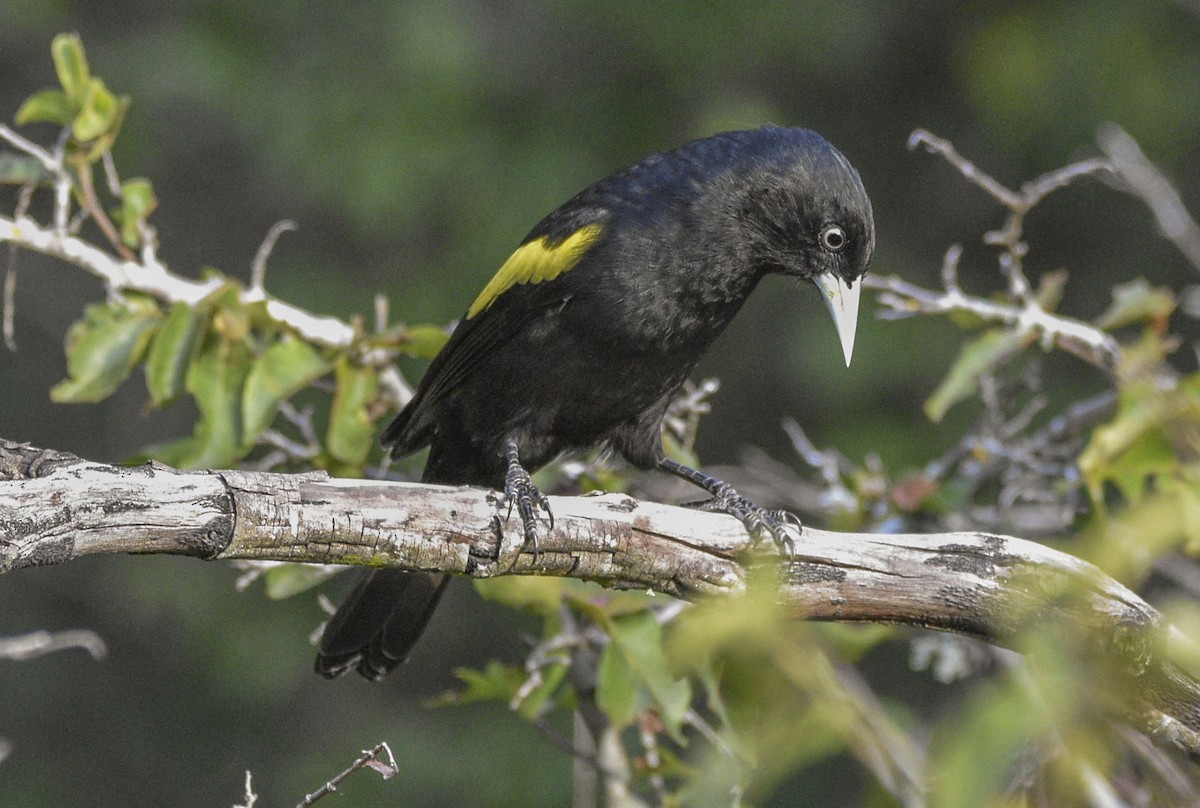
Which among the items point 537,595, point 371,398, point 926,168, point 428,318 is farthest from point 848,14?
point 537,595

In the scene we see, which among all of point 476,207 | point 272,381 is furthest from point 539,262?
point 476,207

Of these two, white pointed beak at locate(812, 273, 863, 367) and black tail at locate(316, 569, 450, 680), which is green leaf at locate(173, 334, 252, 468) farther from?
white pointed beak at locate(812, 273, 863, 367)

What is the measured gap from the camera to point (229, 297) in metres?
3.13

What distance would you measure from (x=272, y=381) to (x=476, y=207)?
3.94m

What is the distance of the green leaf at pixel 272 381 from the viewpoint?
316 centimetres

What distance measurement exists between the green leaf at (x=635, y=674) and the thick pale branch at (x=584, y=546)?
188 millimetres

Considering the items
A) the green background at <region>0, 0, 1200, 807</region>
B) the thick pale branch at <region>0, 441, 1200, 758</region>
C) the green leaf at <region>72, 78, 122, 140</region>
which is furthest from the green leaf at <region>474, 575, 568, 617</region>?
the green background at <region>0, 0, 1200, 807</region>

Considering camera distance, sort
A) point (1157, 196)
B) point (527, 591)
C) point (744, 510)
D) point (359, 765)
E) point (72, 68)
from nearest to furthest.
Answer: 1. point (359, 765)
2. point (527, 591)
3. point (744, 510)
4. point (72, 68)
5. point (1157, 196)

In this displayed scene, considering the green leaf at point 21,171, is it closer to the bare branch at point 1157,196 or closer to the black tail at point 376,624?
the black tail at point 376,624

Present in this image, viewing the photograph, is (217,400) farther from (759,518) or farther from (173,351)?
(759,518)

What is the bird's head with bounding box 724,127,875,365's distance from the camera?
10.6ft

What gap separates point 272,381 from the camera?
319 centimetres

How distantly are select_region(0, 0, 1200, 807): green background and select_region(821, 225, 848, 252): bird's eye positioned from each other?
3163mm

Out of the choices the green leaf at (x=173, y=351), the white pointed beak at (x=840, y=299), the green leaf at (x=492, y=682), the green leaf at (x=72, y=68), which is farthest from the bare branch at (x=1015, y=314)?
the green leaf at (x=72, y=68)
